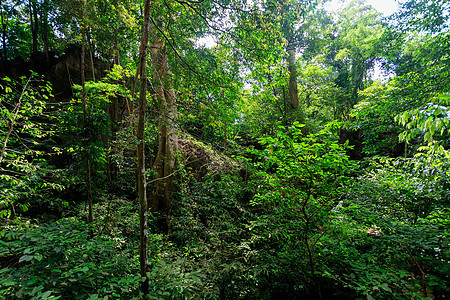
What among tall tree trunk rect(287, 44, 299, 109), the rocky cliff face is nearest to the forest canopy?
tall tree trunk rect(287, 44, 299, 109)

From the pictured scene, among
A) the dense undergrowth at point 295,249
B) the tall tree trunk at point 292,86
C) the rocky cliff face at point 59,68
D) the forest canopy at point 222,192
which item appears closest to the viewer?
the dense undergrowth at point 295,249

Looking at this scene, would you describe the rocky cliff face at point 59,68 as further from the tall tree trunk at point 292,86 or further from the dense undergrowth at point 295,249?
the tall tree trunk at point 292,86

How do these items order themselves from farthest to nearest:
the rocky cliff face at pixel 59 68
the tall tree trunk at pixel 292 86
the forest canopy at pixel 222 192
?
the tall tree trunk at pixel 292 86 → the rocky cliff face at pixel 59 68 → the forest canopy at pixel 222 192

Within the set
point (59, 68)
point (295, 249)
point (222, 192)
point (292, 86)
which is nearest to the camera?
point (295, 249)

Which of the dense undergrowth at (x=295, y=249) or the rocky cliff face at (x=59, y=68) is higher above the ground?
the rocky cliff face at (x=59, y=68)

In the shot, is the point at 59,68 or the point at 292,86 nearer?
the point at 59,68

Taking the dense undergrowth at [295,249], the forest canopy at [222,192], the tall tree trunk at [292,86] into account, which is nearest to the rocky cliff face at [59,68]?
the forest canopy at [222,192]

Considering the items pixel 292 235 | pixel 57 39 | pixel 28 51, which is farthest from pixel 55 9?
pixel 292 235

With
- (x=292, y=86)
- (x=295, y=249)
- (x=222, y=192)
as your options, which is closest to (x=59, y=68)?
(x=222, y=192)

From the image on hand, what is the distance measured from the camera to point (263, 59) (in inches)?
150

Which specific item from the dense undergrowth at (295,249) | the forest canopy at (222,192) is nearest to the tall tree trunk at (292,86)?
the forest canopy at (222,192)

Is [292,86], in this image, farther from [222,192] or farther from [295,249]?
[295,249]

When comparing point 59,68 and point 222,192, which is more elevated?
point 59,68

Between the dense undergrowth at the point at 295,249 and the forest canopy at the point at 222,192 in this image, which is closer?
the dense undergrowth at the point at 295,249
